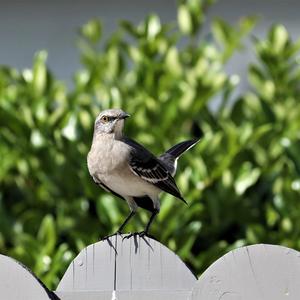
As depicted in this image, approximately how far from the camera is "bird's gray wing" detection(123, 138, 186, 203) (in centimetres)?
391

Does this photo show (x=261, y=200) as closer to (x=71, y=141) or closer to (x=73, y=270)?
(x=71, y=141)

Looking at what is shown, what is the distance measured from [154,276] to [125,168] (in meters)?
1.19

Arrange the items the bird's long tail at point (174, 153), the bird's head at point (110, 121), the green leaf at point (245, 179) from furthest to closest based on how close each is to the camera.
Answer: the green leaf at point (245, 179), the bird's long tail at point (174, 153), the bird's head at point (110, 121)

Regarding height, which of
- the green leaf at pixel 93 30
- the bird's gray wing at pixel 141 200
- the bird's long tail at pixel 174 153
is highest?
the green leaf at pixel 93 30

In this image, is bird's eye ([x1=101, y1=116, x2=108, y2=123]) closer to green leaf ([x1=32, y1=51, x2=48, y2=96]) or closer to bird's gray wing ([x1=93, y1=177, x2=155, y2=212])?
bird's gray wing ([x1=93, y1=177, x2=155, y2=212])

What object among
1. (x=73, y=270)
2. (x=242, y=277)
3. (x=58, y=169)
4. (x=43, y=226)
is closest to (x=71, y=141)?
(x=58, y=169)

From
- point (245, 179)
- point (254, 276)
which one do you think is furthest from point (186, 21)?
point (254, 276)

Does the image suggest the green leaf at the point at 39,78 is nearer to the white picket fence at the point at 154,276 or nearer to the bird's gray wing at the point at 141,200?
the bird's gray wing at the point at 141,200

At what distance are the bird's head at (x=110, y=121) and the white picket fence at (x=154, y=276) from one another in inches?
46.3

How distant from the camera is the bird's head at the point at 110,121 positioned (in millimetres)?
4066

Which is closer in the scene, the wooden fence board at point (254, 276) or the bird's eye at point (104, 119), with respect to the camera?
the wooden fence board at point (254, 276)

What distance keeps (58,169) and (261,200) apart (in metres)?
1.04

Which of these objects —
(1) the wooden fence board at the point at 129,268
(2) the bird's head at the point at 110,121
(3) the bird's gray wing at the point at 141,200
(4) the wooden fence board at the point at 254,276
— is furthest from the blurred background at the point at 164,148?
(4) the wooden fence board at the point at 254,276

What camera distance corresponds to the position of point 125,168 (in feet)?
13.4
